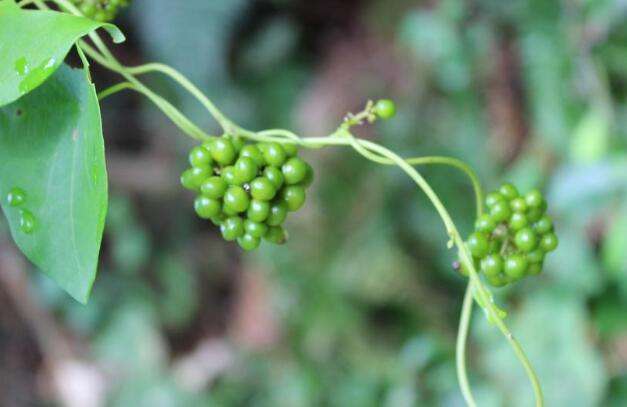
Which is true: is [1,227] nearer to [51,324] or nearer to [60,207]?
[51,324]

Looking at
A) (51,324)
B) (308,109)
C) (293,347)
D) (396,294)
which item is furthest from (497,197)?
Answer: (51,324)

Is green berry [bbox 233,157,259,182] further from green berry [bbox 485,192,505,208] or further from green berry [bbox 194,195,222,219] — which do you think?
green berry [bbox 485,192,505,208]

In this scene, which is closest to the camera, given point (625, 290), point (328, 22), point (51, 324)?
point (625, 290)

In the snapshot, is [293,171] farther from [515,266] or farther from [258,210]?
[515,266]

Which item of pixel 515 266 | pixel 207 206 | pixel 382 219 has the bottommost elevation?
pixel 515 266

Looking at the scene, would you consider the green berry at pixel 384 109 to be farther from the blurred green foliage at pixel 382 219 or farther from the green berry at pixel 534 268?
the blurred green foliage at pixel 382 219

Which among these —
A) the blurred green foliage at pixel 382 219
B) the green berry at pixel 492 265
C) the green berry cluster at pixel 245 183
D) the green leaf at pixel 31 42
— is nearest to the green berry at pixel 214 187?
the green berry cluster at pixel 245 183

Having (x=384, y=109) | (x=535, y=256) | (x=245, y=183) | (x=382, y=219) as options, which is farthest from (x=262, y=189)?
(x=382, y=219)
